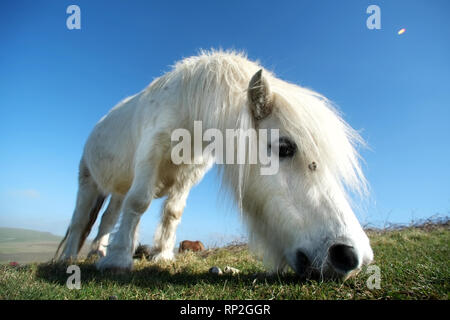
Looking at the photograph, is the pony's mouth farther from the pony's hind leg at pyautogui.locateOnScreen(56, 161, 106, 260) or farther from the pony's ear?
the pony's hind leg at pyautogui.locateOnScreen(56, 161, 106, 260)

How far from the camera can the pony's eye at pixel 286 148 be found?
2.11 m

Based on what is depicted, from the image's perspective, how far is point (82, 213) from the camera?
460 centimetres

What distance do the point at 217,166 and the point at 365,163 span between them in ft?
4.81

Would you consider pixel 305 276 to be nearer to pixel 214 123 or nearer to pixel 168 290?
pixel 168 290

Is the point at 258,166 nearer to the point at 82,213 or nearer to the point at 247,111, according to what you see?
the point at 247,111

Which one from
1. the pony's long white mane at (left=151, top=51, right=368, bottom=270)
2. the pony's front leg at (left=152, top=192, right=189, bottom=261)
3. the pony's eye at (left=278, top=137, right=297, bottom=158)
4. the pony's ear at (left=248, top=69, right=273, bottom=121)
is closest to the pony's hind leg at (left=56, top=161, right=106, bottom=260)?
the pony's front leg at (left=152, top=192, right=189, bottom=261)

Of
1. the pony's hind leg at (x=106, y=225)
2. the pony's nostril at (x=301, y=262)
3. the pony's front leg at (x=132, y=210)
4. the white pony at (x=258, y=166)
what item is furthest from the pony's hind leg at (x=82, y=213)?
the pony's nostril at (x=301, y=262)

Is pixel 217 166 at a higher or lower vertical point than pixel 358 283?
higher

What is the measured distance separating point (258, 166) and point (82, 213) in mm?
3875

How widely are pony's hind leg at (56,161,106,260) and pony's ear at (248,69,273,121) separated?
149 inches

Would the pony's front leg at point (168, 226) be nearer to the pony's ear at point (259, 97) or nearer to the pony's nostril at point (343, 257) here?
the pony's ear at point (259, 97)
